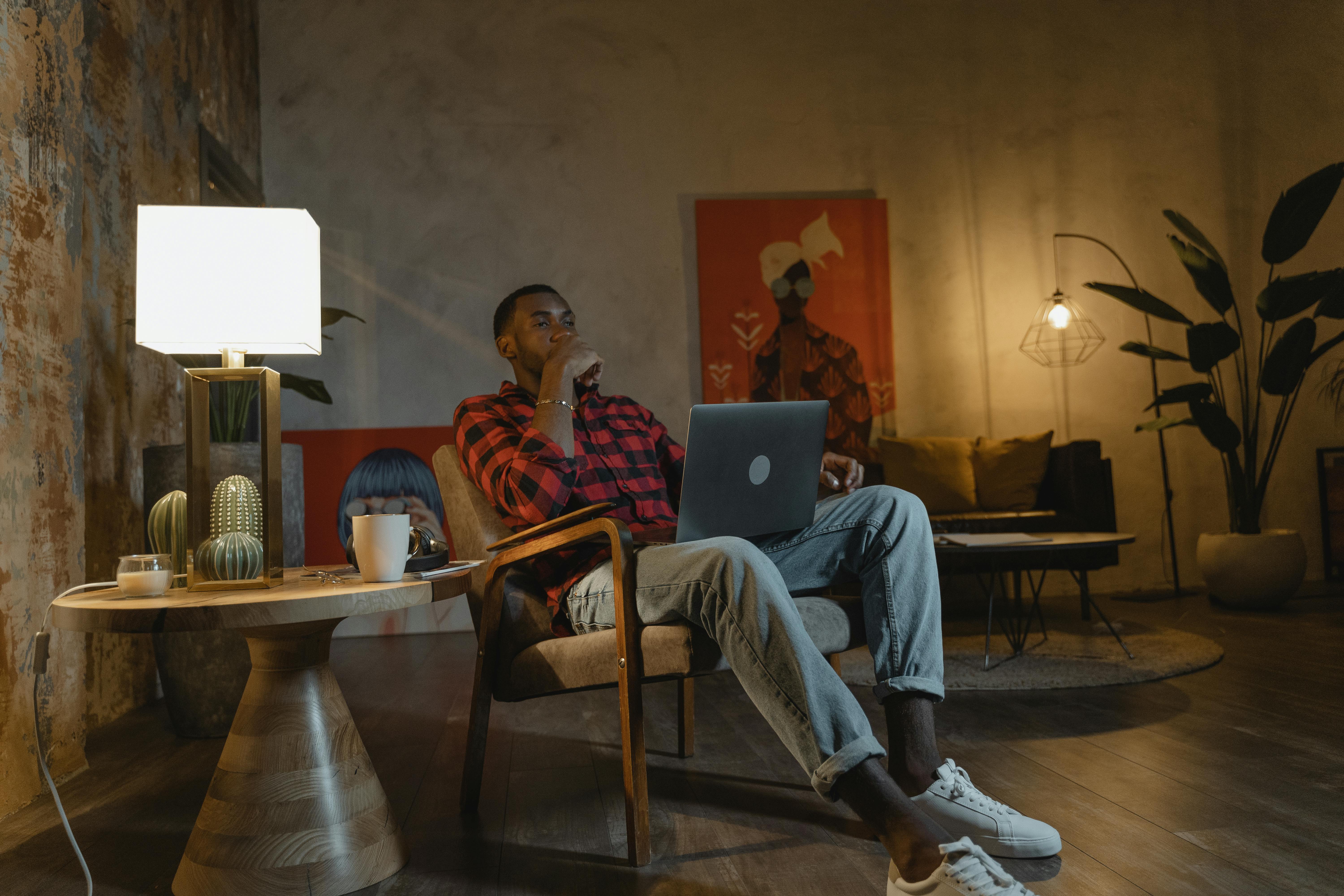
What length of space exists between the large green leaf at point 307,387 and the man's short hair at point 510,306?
3.98ft

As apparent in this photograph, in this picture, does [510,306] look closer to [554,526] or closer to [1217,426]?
[554,526]

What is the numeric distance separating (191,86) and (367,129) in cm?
99

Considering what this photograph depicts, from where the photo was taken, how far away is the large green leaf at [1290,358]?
381 cm

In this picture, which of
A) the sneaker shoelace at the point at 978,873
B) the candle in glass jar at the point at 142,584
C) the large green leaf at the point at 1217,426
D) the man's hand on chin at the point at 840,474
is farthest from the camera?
the large green leaf at the point at 1217,426

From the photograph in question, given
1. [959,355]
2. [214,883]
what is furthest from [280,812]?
[959,355]

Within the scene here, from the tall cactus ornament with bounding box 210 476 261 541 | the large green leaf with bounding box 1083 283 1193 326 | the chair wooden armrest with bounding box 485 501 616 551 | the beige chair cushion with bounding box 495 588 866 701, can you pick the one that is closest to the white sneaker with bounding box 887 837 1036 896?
the beige chair cushion with bounding box 495 588 866 701

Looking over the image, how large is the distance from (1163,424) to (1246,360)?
0.65 meters

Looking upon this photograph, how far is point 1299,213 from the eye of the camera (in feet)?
12.5

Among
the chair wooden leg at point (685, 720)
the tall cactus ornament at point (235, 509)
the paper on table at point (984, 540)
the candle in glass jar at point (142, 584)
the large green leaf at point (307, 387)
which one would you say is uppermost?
the large green leaf at point (307, 387)

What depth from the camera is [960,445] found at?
13.7 feet

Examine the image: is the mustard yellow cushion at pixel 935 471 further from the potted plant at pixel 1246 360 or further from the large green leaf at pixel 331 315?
the large green leaf at pixel 331 315

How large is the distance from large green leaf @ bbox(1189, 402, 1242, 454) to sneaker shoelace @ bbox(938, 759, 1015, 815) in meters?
3.26

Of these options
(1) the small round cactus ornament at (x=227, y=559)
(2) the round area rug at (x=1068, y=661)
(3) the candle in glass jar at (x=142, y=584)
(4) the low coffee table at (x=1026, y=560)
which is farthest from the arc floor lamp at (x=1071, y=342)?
(3) the candle in glass jar at (x=142, y=584)

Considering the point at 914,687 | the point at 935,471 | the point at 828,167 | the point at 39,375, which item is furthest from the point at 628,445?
the point at 828,167
